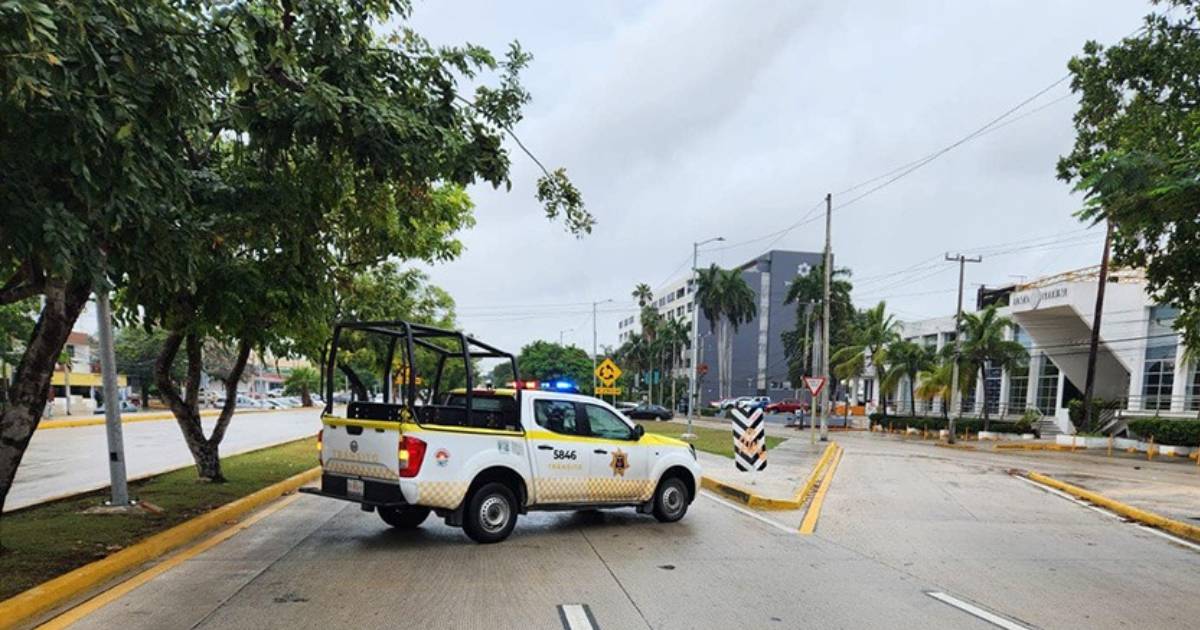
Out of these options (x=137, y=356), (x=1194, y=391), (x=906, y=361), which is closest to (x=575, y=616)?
(x=1194, y=391)

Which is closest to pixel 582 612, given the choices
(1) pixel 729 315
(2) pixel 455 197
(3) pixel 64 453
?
(2) pixel 455 197

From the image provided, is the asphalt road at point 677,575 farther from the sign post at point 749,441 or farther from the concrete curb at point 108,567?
the sign post at point 749,441

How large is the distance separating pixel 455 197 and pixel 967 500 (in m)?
11.6

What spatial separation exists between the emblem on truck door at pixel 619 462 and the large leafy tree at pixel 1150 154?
20.7ft

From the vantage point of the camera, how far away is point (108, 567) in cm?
691

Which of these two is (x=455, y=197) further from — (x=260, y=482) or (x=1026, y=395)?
(x=1026, y=395)

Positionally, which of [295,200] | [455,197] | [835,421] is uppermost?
[455,197]

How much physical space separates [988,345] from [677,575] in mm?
41228

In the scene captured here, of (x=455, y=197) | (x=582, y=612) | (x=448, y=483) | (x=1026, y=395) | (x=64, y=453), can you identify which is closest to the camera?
(x=582, y=612)

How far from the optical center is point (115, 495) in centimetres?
979

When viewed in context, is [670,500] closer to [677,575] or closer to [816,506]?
[677,575]

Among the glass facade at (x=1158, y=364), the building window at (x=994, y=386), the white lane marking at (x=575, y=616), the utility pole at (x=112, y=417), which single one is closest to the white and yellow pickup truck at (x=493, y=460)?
the white lane marking at (x=575, y=616)

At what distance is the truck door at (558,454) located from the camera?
9.20 meters

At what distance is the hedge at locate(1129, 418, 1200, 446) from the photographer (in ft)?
106
